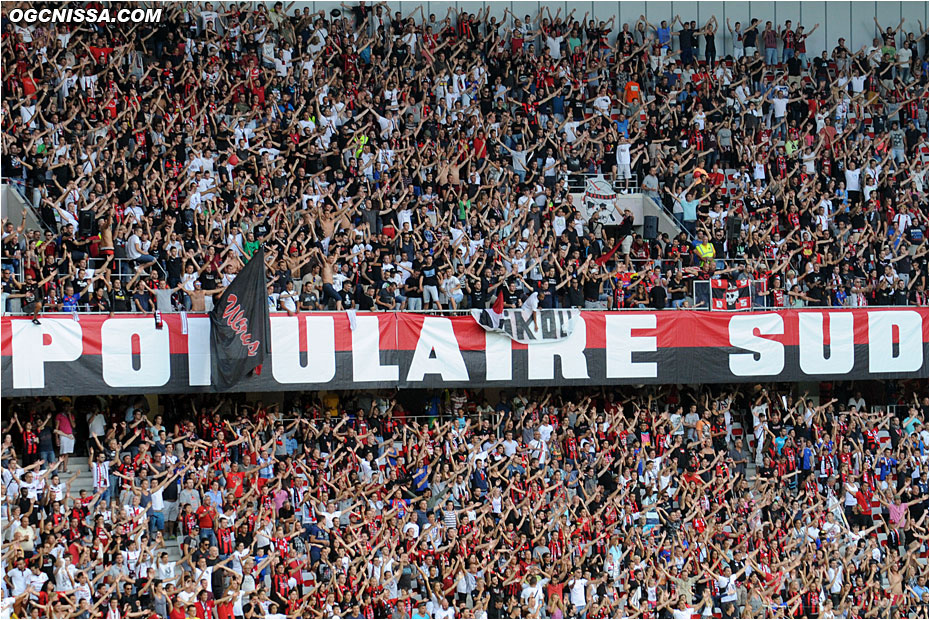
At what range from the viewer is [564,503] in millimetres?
21297

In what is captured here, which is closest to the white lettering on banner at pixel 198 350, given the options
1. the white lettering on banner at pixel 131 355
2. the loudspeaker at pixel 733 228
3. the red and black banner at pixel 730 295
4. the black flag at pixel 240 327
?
the black flag at pixel 240 327

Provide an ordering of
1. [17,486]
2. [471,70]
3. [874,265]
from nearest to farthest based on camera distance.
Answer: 1. [17,486]
2. [874,265]
3. [471,70]

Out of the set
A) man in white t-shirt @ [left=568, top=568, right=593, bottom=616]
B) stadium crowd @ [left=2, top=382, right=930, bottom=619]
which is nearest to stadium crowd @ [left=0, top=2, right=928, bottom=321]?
stadium crowd @ [left=2, top=382, right=930, bottom=619]

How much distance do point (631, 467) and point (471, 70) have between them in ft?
30.5

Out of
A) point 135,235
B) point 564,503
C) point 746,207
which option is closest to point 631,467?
point 564,503

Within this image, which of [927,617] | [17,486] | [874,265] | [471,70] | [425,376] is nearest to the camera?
[17,486]

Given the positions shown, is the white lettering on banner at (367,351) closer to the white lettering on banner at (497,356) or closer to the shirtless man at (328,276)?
the shirtless man at (328,276)

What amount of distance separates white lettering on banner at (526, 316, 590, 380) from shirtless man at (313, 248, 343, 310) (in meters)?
3.09

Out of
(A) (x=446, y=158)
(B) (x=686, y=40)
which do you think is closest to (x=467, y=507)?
(A) (x=446, y=158)

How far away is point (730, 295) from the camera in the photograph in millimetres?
23828

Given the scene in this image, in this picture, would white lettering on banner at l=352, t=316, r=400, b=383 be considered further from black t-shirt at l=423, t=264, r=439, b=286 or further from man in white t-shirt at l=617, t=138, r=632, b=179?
man in white t-shirt at l=617, t=138, r=632, b=179

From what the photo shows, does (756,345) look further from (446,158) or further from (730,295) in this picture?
(446,158)

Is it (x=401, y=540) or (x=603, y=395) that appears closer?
(x=401, y=540)

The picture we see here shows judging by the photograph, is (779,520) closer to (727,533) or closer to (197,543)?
(727,533)
